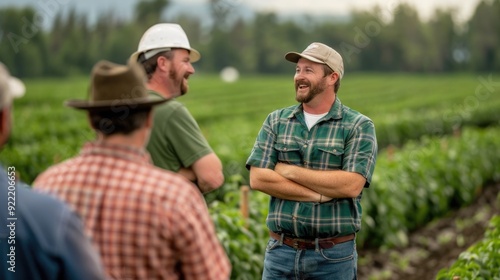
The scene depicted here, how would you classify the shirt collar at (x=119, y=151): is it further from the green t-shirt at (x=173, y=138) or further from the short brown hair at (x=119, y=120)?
the green t-shirt at (x=173, y=138)

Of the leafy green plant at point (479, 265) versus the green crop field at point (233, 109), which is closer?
the leafy green plant at point (479, 265)

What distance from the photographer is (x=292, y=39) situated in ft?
361

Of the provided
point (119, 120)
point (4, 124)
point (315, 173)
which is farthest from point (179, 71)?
point (4, 124)

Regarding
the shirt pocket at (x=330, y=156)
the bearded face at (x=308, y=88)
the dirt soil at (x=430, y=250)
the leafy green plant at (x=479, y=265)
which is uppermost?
the bearded face at (x=308, y=88)

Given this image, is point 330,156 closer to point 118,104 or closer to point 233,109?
point 118,104

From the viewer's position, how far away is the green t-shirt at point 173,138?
386cm

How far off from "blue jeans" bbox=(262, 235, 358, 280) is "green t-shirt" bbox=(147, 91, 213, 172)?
0.90 meters

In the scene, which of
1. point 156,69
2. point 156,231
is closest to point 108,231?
point 156,231

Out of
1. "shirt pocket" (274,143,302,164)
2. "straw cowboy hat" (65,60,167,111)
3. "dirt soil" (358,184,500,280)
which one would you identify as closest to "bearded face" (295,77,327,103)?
"shirt pocket" (274,143,302,164)

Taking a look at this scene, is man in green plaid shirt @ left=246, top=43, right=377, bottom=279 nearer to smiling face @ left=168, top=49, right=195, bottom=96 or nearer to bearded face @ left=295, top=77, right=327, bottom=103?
bearded face @ left=295, top=77, right=327, bottom=103

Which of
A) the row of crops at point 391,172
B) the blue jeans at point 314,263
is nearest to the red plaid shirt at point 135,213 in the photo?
the blue jeans at point 314,263

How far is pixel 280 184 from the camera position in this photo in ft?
14.9

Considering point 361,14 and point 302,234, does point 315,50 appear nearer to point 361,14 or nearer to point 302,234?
point 302,234

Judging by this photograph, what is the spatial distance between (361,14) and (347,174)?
338 feet
